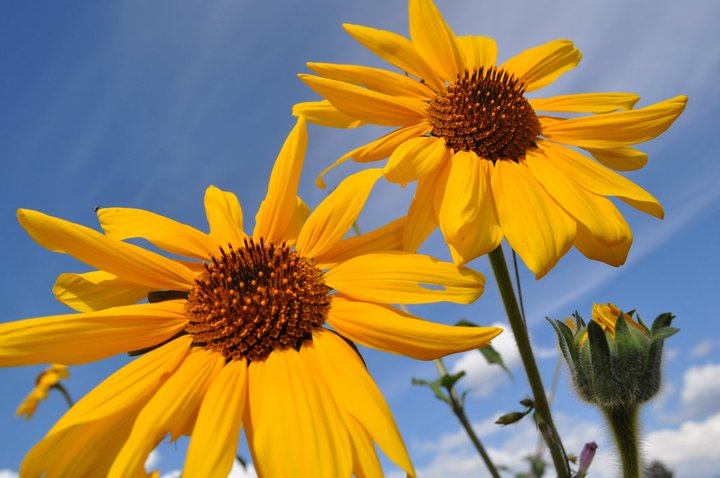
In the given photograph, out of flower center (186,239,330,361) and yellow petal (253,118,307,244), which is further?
yellow petal (253,118,307,244)

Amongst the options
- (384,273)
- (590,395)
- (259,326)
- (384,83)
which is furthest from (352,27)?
(590,395)

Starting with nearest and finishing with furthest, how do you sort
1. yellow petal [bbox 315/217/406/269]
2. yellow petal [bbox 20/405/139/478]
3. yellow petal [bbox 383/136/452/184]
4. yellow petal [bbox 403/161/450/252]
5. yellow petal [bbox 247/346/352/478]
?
yellow petal [bbox 247/346/352/478]
yellow petal [bbox 20/405/139/478]
yellow petal [bbox 383/136/452/184]
yellow petal [bbox 403/161/450/252]
yellow petal [bbox 315/217/406/269]

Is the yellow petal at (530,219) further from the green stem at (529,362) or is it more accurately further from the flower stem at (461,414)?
the flower stem at (461,414)

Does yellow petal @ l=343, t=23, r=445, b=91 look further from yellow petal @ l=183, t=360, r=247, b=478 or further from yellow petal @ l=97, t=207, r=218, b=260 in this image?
yellow petal @ l=183, t=360, r=247, b=478

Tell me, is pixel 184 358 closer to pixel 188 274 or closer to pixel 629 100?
pixel 188 274

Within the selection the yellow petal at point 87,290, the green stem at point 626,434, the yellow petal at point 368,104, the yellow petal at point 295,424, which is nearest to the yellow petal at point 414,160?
the yellow petal at point 368,104

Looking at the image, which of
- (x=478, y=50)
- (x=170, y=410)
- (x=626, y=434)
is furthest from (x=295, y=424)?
(x=478, y=50)

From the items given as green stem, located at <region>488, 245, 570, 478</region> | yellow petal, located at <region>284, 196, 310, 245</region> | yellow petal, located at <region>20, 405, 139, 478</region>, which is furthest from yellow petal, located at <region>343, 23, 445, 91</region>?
yellow petal, located at <region>20, 405, 139, 478</region>
